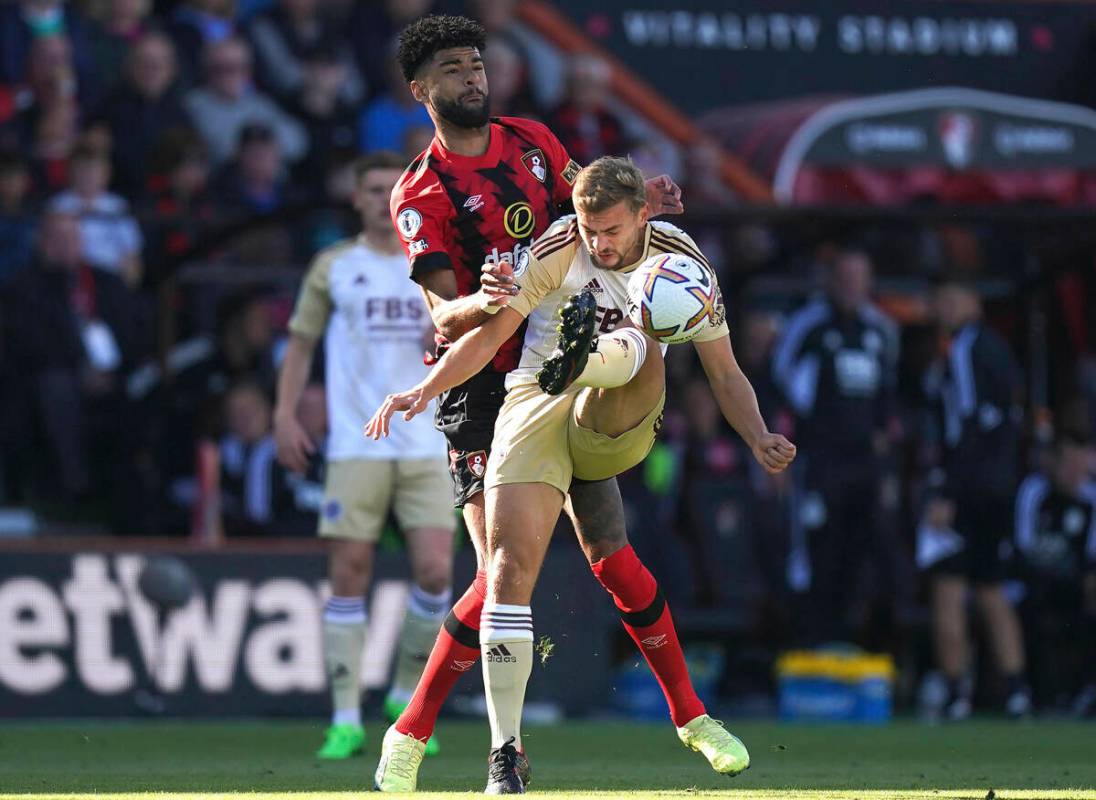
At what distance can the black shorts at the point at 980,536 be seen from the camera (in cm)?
1210

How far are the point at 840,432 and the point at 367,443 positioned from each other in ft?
13.3

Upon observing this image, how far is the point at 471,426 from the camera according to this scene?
7152 millimetres

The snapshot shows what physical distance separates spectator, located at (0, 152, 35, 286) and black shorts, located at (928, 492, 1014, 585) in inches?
228

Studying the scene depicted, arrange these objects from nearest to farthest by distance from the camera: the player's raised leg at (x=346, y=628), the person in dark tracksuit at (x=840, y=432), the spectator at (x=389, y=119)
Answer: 1. the player's raised leg at (x=346, y=628)
2. the person in dark tracksuit at (x=840, y=432)
3. the spectator at (x=389, y=119)

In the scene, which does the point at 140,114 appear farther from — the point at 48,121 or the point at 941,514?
the point at 941,514

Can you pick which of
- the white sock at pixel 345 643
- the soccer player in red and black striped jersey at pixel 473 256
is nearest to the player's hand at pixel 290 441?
the white sock at pixel 345 643

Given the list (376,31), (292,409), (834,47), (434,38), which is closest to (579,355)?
(434,38)

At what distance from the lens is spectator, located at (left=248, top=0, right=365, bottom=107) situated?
45.2ft

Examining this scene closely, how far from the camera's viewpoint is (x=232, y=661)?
35.8 feet

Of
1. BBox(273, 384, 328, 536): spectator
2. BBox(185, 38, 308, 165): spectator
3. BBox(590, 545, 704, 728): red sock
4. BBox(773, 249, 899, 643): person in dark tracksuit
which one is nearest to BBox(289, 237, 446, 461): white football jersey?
BBox(590, 545, 704, 728): red sock

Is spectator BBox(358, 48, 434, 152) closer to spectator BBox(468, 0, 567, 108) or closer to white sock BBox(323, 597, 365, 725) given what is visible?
spectator BBox(468, 0, 567, 108)

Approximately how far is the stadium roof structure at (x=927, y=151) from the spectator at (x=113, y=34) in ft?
15.1

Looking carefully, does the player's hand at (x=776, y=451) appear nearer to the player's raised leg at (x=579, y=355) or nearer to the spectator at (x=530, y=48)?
the player's raised leg at (x=579, y=355)

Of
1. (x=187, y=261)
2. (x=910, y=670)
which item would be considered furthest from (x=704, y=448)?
(x=187, y=261)
